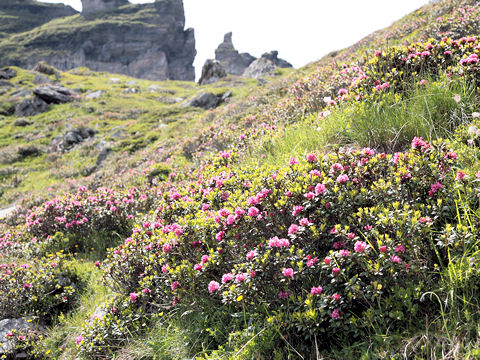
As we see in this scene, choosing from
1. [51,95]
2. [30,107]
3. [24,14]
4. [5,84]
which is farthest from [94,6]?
[30,107]

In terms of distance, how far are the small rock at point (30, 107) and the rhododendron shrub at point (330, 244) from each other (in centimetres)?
3620

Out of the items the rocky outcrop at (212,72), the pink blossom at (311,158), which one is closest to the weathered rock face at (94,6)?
the rocky outcrop at (212,72)

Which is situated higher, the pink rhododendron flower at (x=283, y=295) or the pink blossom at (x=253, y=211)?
the pink blossom at (x=253, y=211)

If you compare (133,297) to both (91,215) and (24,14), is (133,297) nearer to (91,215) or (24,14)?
(91,215)

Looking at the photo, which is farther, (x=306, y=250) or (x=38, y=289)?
(x=38, y=289)

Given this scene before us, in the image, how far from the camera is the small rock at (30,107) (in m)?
31.9

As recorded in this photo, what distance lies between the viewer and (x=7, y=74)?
46.4m

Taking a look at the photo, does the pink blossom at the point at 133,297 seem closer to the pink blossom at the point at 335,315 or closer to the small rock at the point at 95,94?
the pink blossom at the point at 335,315

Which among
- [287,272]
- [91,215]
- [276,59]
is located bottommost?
[91,215]

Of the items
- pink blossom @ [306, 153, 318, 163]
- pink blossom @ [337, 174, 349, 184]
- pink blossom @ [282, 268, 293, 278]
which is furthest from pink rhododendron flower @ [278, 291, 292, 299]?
pink blossom @ [306, 153, 318, 163]

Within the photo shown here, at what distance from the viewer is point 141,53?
171625mm

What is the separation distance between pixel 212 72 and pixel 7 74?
32.8 metres

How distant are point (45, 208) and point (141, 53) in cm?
18764

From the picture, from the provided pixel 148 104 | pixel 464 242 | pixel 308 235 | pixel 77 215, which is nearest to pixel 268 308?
pixel 308 235
